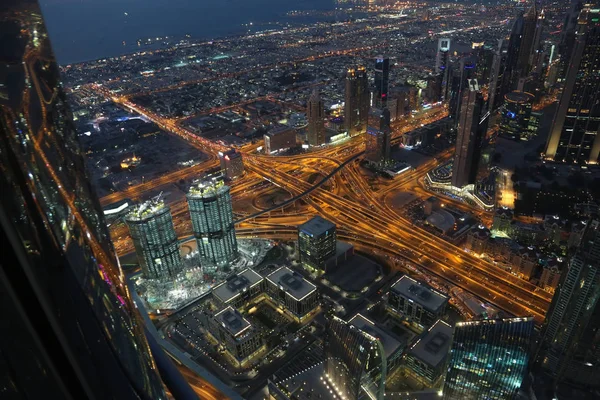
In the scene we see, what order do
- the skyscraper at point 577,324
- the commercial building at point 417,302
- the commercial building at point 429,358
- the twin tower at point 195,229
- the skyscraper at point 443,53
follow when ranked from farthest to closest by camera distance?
1. the skyscraper at point 443,53
2. the twin tower at point 195,229
3. the commercial building at point 417,302
4. the commercial building at point 429,358
5. the skyscraper at point 577,324

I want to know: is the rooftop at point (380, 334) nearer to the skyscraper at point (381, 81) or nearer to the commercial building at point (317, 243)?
the commercial building at point (317, 243)

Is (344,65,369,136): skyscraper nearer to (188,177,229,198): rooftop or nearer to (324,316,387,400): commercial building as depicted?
(188,177,229,198): rooftop

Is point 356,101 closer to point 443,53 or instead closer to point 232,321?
point 443,53

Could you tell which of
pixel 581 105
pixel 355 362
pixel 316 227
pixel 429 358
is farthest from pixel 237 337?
pixel 581 105

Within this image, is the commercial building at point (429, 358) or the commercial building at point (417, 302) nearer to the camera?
the commercial building at point (429, 358)

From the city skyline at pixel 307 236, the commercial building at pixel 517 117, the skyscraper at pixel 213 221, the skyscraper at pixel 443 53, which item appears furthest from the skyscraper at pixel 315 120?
the skyscraper at pixel 443 53

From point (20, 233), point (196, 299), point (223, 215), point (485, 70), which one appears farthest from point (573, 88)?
point (20, 233)
